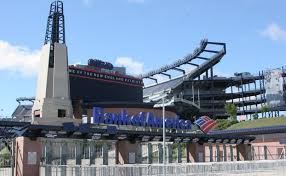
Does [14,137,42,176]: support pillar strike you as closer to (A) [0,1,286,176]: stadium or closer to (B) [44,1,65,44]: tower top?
(A) [0,1,286,176]: stadium

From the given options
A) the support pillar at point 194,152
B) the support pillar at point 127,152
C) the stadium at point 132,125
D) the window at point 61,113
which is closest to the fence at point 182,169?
the stadium at point 132,125

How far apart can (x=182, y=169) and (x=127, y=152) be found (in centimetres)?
1900

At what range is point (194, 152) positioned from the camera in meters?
53.7

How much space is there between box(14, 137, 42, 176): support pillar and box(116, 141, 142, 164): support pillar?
34.8ft

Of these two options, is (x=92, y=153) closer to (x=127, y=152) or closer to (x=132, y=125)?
(x=127, y=152)

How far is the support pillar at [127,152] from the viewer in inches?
1773

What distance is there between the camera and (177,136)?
50.3m

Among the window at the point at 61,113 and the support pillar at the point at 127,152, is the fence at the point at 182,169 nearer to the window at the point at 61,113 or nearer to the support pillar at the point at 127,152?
the support pillar at the point at 127,152

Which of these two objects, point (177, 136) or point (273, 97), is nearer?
point (177, 136)

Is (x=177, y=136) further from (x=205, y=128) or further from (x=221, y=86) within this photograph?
(x=221, y=86)

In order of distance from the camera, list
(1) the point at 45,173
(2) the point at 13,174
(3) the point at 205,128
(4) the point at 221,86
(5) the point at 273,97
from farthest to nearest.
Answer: (4) the point at 221,86
(5) the point at 273,97
(3) the point at 205,128
(2) the point at 13,174
(1) the point at 45,173

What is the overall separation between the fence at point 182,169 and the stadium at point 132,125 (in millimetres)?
60

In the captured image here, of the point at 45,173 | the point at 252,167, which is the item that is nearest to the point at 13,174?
the point at 45,173

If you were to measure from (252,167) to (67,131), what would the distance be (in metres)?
17.0
